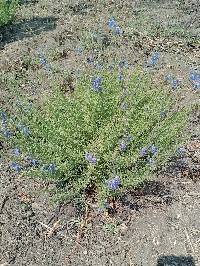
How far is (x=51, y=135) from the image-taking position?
344 centimetres

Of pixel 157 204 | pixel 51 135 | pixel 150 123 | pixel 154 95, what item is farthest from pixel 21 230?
pixel 154 95

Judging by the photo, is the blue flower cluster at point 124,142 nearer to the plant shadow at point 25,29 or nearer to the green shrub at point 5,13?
the plant shadow at point 25,29

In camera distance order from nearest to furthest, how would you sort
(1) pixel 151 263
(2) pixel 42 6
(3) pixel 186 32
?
(1) pixel 151 263
(3) pixel 186 32
(2) pixel 42 6

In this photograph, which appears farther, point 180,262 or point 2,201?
point 2,201

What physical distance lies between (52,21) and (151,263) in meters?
3.88

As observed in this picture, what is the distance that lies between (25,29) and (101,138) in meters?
3.03

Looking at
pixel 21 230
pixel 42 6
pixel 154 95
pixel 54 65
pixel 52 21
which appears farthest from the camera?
pixel 42 6

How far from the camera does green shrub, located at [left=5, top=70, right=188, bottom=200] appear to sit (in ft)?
10.6

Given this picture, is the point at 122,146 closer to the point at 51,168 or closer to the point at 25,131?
the point at 51,168

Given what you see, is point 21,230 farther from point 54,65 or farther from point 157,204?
point 54,65

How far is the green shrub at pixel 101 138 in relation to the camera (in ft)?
10.6

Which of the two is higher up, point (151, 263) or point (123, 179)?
point (123, 179)

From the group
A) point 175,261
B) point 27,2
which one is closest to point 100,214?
point 175,261

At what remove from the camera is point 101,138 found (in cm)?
334
